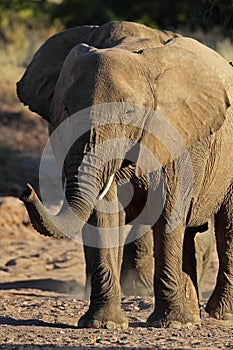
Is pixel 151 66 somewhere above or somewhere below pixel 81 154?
above

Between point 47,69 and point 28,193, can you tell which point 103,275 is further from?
point 47,69

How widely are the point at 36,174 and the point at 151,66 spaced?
9.66 meters

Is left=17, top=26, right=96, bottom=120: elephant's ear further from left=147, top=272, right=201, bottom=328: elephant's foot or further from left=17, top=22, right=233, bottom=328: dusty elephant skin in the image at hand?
left=147, top=272, right=201, bottom=328: elephant's foot

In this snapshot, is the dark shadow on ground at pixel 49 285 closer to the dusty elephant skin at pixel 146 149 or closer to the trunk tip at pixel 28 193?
the dusty elephant skin at pixel 146 149

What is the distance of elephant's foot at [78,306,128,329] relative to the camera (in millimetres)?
7973

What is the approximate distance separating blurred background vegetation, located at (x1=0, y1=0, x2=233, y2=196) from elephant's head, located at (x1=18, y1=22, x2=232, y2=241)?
18.0ft

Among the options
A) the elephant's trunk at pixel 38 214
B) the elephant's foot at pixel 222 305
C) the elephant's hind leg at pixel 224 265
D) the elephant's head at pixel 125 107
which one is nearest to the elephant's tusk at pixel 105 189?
the elephant's head at pixel 125 107

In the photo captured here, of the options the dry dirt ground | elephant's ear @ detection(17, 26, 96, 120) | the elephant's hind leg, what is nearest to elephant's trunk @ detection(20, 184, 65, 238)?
the dry dirt ground

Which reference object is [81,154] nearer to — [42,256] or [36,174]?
[42,256]

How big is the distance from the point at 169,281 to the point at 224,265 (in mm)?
1163

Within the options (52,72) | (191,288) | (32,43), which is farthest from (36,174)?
(32,43)

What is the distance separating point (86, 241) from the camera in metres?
8.10

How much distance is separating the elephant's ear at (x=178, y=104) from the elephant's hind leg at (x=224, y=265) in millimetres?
970

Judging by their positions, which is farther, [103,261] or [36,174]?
[36,174]
